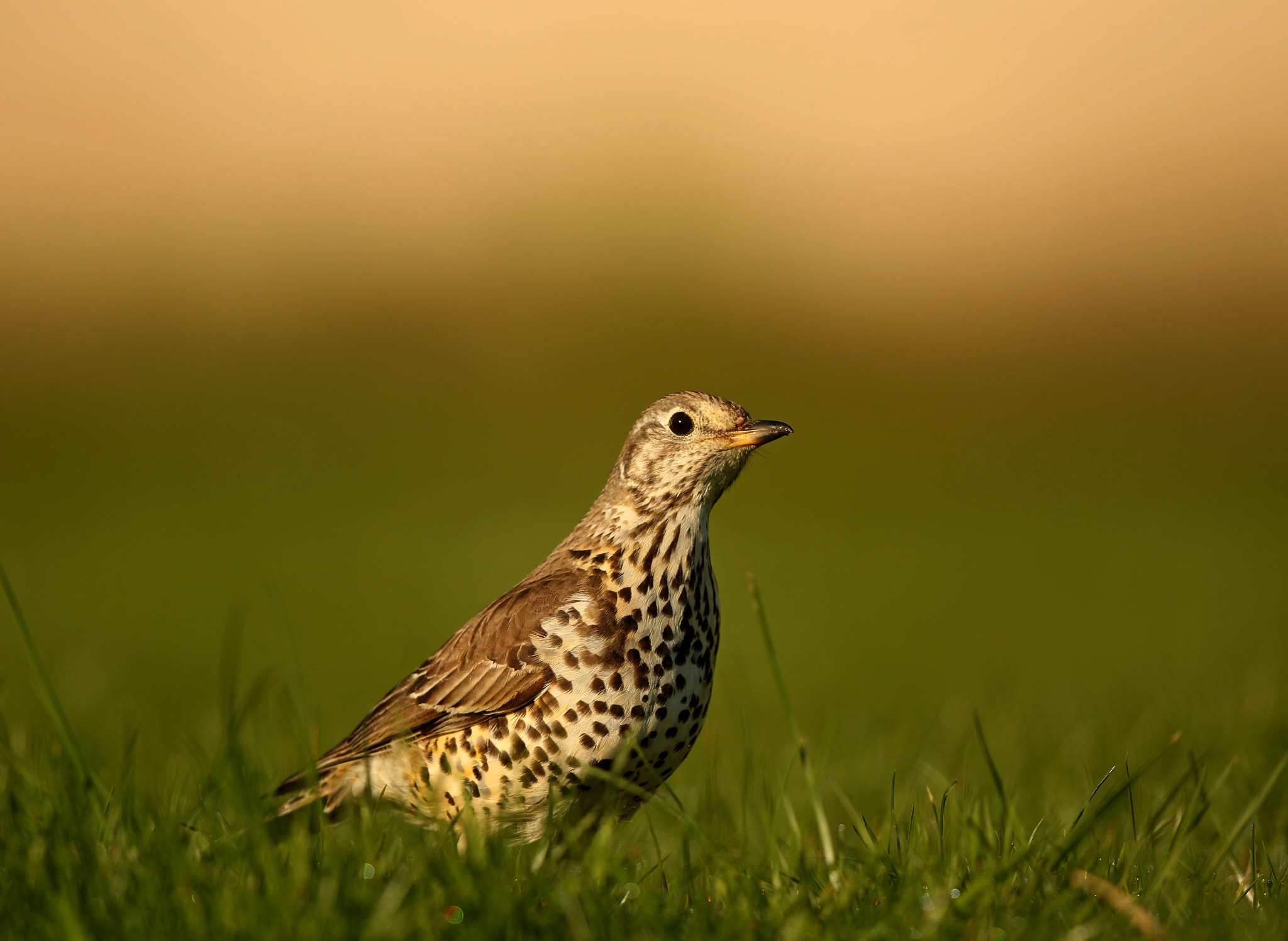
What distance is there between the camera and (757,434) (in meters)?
5.93

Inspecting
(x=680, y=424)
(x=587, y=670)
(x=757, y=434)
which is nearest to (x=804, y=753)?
(x=587, y=670)

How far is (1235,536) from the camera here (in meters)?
20.1

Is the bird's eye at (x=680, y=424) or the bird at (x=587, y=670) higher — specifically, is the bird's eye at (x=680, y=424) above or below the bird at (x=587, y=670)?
above

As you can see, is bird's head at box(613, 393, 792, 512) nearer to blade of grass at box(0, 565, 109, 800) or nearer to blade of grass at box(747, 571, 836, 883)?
blade of grass at box(747, 571, 836, 883)

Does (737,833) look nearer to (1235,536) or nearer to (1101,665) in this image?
(1101,665)

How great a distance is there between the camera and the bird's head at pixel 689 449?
5.94 metres

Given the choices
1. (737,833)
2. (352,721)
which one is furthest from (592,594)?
(352,721)

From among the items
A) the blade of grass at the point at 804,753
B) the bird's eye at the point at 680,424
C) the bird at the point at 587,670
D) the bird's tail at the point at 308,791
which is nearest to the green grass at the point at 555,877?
the blade of grass at the point at 804,753

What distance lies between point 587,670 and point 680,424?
4.60 ft

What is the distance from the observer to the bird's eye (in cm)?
611

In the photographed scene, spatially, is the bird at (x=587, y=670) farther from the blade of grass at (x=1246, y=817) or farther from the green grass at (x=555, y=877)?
the blade of grass at (x=1246, y=817)

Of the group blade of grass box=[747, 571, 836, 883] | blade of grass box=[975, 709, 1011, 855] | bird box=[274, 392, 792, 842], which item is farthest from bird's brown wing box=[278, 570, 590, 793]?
blade of grass box=[975, 709, 1011, 855]

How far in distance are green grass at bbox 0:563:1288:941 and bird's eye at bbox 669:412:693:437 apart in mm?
1971

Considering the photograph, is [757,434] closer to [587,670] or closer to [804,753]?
[587,670]
